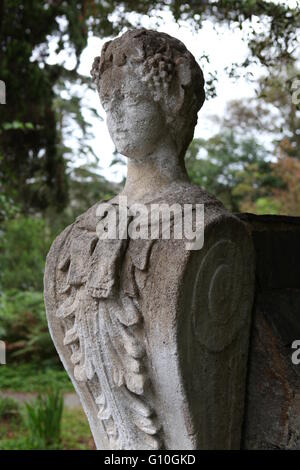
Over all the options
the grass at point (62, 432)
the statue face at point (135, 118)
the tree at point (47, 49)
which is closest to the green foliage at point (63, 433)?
the grass at point (62, 432)

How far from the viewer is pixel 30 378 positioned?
291 inches

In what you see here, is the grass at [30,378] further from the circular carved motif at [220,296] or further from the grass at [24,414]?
the circular carved motif at [220,296]

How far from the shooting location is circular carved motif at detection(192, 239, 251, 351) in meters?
1.89

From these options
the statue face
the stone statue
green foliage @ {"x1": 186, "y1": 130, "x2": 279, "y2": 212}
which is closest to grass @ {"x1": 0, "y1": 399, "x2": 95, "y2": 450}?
the stone statue

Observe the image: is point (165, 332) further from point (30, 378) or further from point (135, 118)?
point (30, 378)

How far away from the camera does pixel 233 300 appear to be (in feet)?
6.66

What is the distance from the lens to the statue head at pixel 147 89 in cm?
211

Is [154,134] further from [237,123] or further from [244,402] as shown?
[237,123]

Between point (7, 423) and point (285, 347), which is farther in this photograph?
point (7, 423)

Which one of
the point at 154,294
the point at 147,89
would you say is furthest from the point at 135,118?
the point at 154,294

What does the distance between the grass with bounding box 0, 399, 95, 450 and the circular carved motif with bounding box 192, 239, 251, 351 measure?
3.17 metres

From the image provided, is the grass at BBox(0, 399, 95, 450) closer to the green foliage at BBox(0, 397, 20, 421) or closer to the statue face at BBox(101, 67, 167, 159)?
the green foliage at BBox(0, 397, 20, 421)
